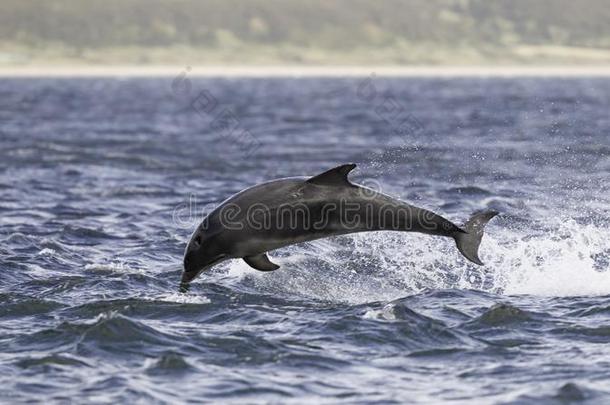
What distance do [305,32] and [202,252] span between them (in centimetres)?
15927

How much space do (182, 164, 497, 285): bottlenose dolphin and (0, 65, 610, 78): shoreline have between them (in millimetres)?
126248

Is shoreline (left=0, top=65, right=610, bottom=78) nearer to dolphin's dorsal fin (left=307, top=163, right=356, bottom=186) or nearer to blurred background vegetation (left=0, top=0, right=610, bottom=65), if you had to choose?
blurred background vegetation (left=0, top=0, right=610, bottom=65)

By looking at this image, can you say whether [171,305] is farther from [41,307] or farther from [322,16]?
[322,16]

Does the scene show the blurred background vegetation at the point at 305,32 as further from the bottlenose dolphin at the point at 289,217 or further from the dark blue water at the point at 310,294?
the bottlenose dolphin at the point at 289,217

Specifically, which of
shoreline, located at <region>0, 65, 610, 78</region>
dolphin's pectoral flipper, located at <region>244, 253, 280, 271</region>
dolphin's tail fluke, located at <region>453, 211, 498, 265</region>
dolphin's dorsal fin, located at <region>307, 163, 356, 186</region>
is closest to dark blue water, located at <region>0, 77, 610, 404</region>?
dolphin's pectoral flipper, located at <region>244, 253, 280, 271</region>

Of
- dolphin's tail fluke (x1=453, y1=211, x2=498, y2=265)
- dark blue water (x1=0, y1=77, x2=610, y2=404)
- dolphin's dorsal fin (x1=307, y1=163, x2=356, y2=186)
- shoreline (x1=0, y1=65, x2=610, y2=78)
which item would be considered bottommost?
dark blue water (x1=0, y1=77, x2=610, y2=404)

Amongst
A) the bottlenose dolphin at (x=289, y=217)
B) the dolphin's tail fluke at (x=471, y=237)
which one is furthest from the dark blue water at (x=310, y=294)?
the bottlenose dolphin at (x=289, y=217)

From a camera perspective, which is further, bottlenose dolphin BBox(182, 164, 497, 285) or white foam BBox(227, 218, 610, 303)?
white foam BBox(227, 218, 610, 303)

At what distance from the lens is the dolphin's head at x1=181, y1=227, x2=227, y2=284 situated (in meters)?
12.8

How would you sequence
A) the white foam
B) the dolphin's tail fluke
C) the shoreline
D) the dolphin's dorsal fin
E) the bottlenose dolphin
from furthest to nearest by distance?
1. the shoreline
2. the white foam
3. the dolphin's tail fluke
4. the bottlenose dolphin
5. the dolphin's dorsal fin

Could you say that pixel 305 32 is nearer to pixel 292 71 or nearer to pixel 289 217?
pixel 292 71

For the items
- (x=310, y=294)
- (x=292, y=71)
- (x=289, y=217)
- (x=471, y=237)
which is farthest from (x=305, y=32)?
(x=289, y=217)

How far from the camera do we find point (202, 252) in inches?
505

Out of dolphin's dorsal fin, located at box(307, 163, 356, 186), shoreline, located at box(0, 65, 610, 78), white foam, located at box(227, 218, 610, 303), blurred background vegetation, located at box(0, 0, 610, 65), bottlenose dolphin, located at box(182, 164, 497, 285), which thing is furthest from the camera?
blurred background vegetation, located at box(0, 0, 610, 65)
